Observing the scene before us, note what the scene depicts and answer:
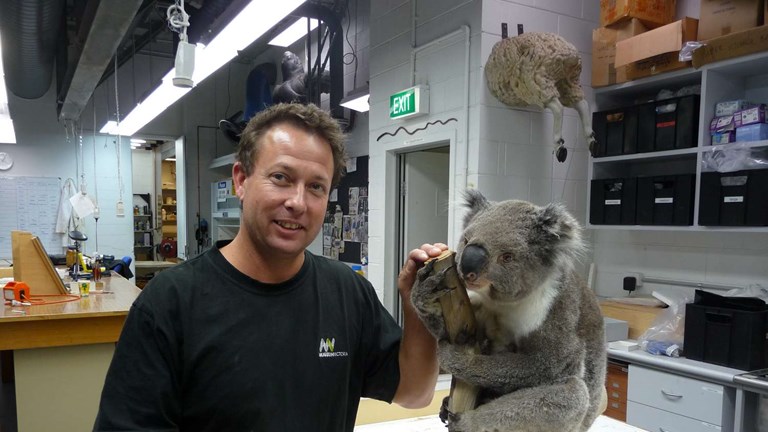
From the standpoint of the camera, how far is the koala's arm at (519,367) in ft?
2.77

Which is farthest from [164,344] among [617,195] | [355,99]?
[355,99]

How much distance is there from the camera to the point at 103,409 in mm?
1036

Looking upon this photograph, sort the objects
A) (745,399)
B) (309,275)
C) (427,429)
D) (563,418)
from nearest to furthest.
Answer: (563,418)
(309,275)
(427,429)
(745,399)

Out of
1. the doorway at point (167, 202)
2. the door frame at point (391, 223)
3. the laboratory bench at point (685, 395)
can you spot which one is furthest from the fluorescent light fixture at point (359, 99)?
the doorway at point (167, 202)

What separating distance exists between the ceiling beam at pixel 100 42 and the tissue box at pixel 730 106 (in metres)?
3.30

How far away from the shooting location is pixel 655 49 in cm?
295

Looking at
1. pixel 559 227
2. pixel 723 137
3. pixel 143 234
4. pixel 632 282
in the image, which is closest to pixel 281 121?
pixel 559 227

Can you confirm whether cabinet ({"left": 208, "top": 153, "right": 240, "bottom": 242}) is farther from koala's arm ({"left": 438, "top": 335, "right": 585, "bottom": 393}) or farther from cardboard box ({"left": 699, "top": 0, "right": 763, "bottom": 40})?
koala's arm ({"left": 438, "top": 335, "right": 585, "bottom": 393})

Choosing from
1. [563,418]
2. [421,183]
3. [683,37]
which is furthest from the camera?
[421,183]

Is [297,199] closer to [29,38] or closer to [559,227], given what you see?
[559,227]

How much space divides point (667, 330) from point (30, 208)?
8.19m

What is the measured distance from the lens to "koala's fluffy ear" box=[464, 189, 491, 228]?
100cm

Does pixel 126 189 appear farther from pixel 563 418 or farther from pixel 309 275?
pixel 563 418

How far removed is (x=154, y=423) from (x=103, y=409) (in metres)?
0.11
